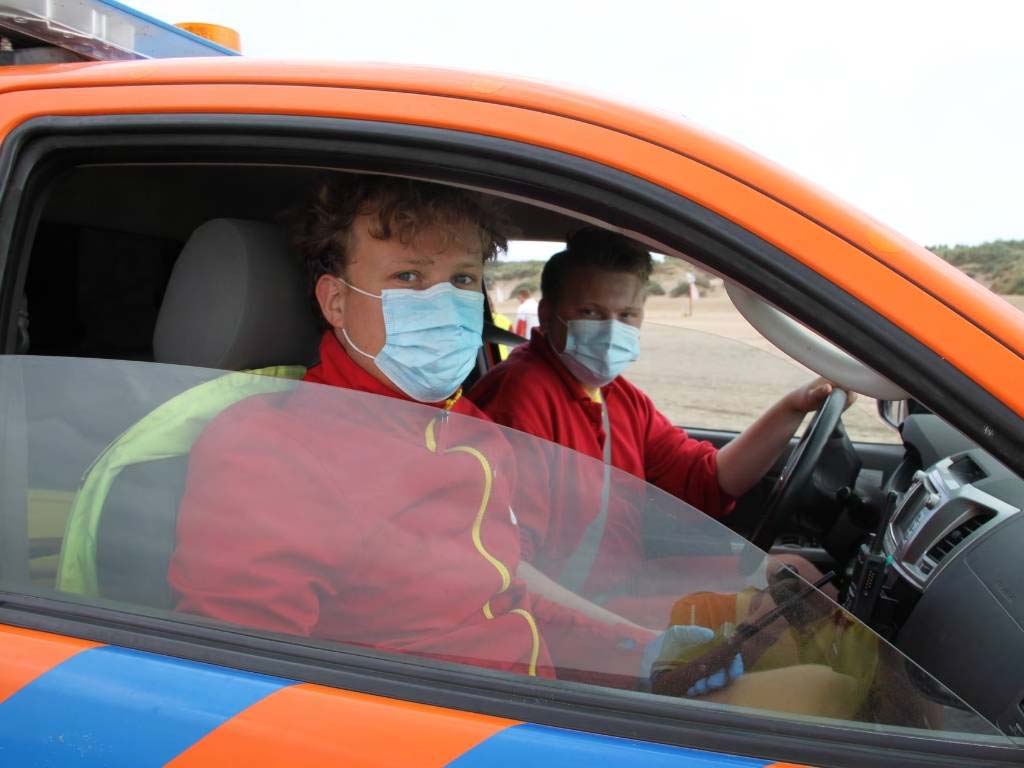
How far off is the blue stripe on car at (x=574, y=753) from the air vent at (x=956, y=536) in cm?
101

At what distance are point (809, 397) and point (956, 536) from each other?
2.09ft

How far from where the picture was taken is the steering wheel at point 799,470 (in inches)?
83.4

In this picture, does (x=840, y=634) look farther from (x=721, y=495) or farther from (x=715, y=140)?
(x=721, y=495)

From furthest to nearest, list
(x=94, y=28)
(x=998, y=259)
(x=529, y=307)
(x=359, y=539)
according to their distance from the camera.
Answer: (x=998, y=259), (x=529, y=307), (x=94, y=28), (x=359, y=539)

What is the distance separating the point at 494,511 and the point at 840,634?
502 mm

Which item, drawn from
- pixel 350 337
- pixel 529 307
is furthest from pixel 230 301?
pixel 529 307

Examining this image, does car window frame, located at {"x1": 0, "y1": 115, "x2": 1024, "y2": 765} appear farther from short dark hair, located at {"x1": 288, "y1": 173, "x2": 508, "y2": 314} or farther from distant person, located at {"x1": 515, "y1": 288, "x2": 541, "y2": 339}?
distant person, located at {"x1": 515, "y1": 288, "x2": 541, "y2": 339}

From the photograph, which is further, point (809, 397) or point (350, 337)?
point (809, 397)

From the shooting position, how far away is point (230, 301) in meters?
1.53

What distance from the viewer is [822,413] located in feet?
7.26

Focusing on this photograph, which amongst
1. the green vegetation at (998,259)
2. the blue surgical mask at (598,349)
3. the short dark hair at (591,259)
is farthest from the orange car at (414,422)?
the green vegetation at (998,259)

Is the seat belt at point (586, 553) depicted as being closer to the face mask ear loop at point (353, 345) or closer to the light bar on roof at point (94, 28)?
the face mask ear loop at point (353, 345)

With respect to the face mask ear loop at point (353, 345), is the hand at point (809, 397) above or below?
below

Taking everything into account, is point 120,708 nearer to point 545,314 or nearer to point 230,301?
point 230,301
